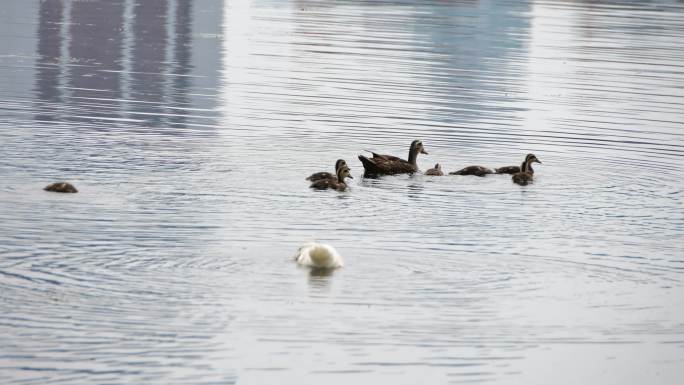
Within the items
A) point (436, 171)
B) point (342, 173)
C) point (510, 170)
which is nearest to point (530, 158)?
point (510, 170)

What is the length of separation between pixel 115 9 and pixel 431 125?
42.5m

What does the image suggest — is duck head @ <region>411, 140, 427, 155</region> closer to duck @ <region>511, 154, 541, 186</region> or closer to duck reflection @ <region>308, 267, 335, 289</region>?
duck @ <region>511, 154, 541, 186</region>

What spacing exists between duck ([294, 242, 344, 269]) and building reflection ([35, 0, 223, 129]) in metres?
12.2

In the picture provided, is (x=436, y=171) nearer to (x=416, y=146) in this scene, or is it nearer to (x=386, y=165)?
(x=386, y=165)

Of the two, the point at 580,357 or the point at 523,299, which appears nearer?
the point at 580,357

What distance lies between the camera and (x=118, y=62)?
1725 inches

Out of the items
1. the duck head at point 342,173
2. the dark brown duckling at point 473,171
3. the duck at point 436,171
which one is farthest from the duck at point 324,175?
the dark brown duckling at point 473,171

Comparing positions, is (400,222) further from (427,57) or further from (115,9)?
(115,9)

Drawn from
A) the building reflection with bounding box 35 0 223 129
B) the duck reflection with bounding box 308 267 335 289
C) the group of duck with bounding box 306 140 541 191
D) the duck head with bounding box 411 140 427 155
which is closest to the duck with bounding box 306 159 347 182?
the group of duck with bounding box 306 140 541 191

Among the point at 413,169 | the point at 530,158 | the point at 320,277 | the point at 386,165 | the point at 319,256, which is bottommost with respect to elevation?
the point at 413,169

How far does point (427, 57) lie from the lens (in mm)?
50906

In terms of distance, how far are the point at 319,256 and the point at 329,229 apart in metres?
2.82

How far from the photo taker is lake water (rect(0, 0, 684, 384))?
13766mm

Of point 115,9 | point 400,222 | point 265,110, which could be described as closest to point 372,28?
point 115,9
